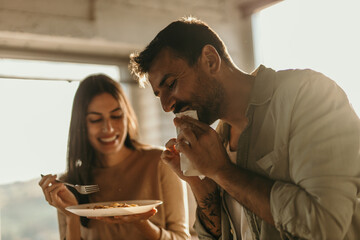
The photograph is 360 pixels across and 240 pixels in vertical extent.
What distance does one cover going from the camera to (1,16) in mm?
2465

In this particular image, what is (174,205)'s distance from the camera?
2.17m

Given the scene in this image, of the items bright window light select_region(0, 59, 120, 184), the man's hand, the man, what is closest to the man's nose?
the man

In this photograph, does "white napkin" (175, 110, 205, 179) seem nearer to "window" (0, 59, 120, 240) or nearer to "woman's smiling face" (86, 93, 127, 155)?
"woman's smiling face" (86, 93, 127, 155)

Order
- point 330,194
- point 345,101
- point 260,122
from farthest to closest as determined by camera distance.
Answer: point 260,122 → point 345,101 → point 330,194

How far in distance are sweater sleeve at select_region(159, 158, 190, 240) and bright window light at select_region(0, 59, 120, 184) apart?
1077 millimetres

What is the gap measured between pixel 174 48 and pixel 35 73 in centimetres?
176

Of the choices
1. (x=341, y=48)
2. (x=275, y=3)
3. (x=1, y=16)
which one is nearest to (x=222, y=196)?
(x=341, y=48)

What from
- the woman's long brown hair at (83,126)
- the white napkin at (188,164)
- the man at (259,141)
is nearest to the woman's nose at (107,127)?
the woman's long brown hair at (83,126)

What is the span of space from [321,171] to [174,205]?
123 cm

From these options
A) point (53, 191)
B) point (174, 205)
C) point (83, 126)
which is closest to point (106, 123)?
point (83, 126)

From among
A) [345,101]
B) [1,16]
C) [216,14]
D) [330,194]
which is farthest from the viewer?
[216,14]

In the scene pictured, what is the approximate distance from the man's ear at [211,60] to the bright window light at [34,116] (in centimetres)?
183

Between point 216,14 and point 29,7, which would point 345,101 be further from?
point 216,14

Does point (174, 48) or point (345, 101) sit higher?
point (174, 48)
